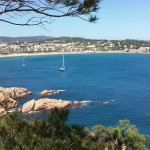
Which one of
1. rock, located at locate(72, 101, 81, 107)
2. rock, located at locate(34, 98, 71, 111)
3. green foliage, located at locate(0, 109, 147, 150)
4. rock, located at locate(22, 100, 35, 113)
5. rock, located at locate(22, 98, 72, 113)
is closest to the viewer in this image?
green foliage, located at locate(0, 109, 147, 150)

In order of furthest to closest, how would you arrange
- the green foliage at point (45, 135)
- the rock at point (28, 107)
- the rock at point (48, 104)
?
1. the rock at point (48, 104)
2. the rock at point (28, 107)
3. the green foliage at point (45, 135)

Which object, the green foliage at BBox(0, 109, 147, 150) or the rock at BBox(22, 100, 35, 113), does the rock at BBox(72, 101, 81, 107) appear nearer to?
the rock at BBox(22, 100, 35, 113)

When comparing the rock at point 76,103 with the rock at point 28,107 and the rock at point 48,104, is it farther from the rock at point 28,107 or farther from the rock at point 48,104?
the rock at point 28,107

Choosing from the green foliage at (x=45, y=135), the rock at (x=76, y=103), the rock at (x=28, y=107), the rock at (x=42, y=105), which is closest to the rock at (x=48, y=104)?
the rock at (x=42, y=105)

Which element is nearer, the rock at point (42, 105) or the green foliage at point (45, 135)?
the green foliage at point (45, 135)

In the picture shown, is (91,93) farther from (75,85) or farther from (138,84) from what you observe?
(138,84)

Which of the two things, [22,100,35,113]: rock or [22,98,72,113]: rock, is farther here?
[22,98,72,113]: rock

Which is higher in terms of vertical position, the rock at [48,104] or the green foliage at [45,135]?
the green foliage at [45,135]

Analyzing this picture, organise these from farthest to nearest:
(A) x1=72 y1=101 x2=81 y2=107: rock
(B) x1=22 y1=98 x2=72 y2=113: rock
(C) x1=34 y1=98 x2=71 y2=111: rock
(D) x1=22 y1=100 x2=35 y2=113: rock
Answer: (A) x1=72 y1=101 x2=81 y2=107: rock → (C) x1=34 y1=98 x2=71 y2=111: rock → (B) x1=22 y1=98 x2=72 y2=113: rock → (D) x1=22 y1=100 x2=35 y2=113: rock

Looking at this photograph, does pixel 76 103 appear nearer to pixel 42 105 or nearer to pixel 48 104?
pixel 48 104

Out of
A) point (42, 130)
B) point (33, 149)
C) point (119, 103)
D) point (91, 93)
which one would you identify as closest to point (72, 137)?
point (42, 130)

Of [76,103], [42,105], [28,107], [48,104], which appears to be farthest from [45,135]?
[76,103]

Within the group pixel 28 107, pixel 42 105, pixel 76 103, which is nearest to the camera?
pixel 28 107

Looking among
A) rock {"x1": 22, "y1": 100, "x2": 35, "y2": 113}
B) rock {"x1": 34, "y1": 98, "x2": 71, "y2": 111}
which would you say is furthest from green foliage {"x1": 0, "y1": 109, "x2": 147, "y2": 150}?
rock {"x1": 34, "y1": 98, "x2": 71, "y2": 111}
